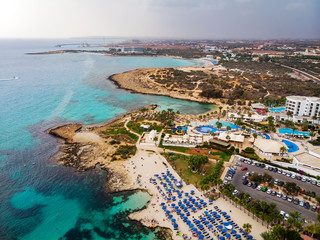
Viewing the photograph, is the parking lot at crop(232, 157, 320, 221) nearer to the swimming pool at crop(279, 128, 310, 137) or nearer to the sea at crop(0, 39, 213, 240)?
the sea at crop(0, 39, 213, 240)

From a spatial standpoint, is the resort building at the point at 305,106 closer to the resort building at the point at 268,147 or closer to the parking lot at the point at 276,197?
the resort building at the point at 268,147

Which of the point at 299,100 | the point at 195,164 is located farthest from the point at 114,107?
the point at 299,100

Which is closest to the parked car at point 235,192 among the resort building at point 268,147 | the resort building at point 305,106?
the resort building at point 268,147

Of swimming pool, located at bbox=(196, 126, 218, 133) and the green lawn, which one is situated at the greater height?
swimming pool, located at bbox=(196, 126, 218, 133)

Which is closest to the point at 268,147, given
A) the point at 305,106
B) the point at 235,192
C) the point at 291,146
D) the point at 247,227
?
the point at 291,146

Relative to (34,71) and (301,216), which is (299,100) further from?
(34,71)

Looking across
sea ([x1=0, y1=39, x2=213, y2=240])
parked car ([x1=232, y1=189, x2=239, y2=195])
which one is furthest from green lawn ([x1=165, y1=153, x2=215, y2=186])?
sea ([x1=0, y1=39, x2=213, y2=240])
